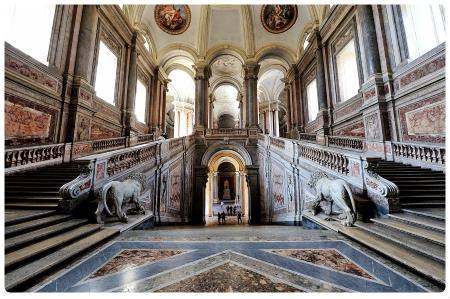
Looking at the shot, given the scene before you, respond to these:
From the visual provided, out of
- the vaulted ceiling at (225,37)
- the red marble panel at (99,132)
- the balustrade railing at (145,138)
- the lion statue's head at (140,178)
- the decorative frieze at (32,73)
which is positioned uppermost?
the vaulted ceiling at (225,37)

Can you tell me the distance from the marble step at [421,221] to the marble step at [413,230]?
43 millimetres

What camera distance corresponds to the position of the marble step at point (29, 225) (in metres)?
2.41

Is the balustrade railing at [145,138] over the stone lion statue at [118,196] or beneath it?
over

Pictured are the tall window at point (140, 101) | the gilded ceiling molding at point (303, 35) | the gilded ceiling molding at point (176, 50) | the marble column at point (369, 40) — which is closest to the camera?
the marble column at point (369, 40)

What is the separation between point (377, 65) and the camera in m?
7.85

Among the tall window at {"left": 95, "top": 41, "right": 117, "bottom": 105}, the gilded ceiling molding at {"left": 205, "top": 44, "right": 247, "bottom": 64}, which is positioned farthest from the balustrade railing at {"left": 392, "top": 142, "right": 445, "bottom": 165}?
the tall window at {"left": 95, "top": 41, "right": 117, "bottom": 105}

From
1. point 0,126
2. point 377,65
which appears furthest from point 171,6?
point 0,126

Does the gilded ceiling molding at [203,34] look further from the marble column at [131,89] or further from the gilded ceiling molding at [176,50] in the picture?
the marble column at [131,89]

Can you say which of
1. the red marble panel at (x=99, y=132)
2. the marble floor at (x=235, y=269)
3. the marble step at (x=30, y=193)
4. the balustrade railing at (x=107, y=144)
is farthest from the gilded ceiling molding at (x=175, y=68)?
the marble floor at (x=235, y=269)

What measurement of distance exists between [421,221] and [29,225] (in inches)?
199

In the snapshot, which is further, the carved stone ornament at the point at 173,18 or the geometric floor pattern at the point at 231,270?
the carved stone ornament at the point at 173,18

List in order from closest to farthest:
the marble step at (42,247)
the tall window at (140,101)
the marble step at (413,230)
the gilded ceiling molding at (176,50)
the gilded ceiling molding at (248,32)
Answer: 1. the marble step at (42,247)
2. the marble step at (413,230)
3. the tall window at (140,101)
4. the gilded ceiling molding at (248,32)
5. the gilded ceiling molding at (176,50)

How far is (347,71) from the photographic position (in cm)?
1043

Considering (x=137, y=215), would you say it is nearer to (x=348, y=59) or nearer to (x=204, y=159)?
(x=204, y=159)
